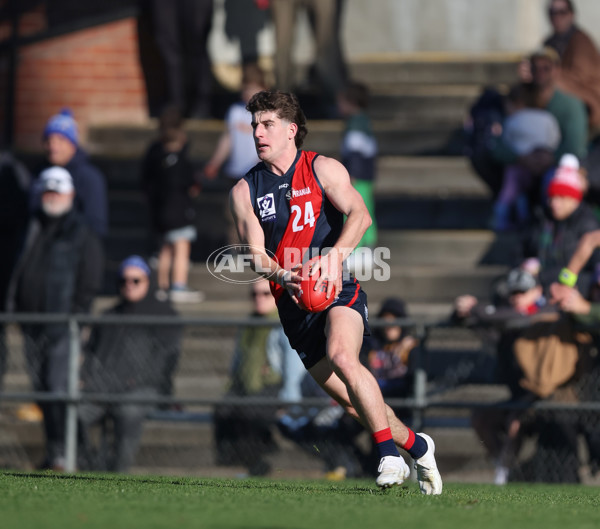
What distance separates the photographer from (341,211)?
7598 millimetres

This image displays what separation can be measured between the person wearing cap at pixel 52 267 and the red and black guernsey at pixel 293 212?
3.83 meters

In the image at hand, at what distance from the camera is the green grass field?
5992 millimetres

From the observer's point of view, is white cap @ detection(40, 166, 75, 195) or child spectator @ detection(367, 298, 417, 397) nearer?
child spectator @ detection(367, 298, 417, 397)

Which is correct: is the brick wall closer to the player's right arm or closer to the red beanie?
the red beanie

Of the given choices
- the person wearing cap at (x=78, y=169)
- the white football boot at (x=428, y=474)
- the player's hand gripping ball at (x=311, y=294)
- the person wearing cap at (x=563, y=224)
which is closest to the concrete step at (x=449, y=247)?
the person wearing cap at (x=563, y=224)

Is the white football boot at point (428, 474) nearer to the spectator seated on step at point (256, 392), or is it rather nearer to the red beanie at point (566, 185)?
the spectator seated on step at point (256, 392)

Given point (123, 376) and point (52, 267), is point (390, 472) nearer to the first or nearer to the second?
point (123, 376)

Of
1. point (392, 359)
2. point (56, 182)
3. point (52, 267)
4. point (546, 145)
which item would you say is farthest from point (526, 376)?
point (56, 182)

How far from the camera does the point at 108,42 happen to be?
16750 mm

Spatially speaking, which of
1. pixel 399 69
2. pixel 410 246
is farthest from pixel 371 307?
A: pixel 399 69

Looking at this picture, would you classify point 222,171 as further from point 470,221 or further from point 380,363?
point 380,363

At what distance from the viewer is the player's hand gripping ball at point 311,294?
7.17 m

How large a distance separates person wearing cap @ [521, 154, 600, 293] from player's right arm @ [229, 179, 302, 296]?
3809mm

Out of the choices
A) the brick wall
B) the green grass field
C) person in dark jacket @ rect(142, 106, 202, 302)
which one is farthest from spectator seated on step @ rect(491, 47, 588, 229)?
the brick wall
